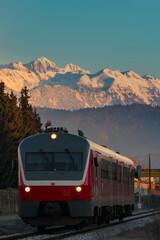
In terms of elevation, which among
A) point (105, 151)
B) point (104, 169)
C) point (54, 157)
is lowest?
point (104, 169)

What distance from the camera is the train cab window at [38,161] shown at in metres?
20.3

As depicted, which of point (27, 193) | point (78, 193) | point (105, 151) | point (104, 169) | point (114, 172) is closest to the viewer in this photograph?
point (78, 193)

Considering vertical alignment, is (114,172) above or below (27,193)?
above

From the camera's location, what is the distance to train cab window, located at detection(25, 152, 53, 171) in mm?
20344

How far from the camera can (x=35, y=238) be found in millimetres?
18562

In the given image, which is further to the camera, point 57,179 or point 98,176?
point 98,176

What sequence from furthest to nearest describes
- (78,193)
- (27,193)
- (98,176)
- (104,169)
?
1. (104,169)
2. (98,176)
3. (27,193)
4. (78,193)

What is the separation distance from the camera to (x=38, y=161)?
20484 mm

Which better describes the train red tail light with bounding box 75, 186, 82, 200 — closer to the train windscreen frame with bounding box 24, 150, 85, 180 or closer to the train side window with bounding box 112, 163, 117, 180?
the train windscreen frame with bounding box 24, 150, 85, 180

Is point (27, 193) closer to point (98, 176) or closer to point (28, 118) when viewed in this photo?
point (98, 176)

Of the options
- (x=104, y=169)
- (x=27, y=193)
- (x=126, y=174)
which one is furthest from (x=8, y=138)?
(x=27, y=193)

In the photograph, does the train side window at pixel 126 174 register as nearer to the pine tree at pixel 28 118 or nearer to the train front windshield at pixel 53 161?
the train front windshield at pixel 53 161

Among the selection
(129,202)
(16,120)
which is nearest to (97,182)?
(129,202)

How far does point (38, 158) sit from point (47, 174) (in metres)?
0.72
